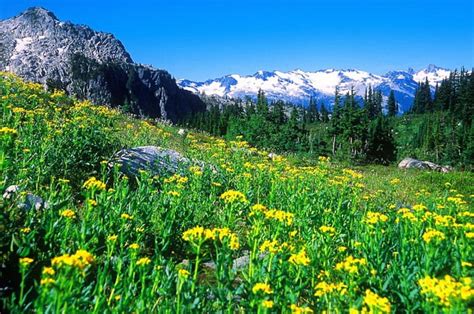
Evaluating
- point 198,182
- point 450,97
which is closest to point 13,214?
point 198,182

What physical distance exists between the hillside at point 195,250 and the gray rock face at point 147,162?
32 centimetres

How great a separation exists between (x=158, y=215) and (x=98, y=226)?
1.41m

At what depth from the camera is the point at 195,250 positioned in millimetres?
4523

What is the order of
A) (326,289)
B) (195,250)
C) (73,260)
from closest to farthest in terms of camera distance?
(73,260) < (326,289) < (195,250)

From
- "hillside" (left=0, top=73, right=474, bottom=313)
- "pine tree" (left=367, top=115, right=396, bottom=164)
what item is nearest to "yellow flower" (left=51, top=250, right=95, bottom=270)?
"hillside" (left=0, top=73, right=474, bottom=313)

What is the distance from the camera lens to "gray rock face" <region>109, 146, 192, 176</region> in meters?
9.91

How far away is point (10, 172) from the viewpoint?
22.9 feet

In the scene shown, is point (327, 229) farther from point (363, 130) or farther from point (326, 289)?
point (363, 130)

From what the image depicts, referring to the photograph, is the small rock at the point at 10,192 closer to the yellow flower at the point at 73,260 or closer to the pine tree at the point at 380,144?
the yellow flower at the point at 73,260

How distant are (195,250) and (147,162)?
594 centimetres

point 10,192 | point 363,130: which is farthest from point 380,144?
point 10,192

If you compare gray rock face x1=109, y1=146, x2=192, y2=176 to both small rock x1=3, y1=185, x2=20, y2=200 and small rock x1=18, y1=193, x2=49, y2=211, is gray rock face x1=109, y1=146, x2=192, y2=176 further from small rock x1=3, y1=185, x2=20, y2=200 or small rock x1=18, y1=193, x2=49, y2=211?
small rock x1=18, y1=193, x2=49, y2=211

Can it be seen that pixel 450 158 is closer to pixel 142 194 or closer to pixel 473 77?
pixel 473 77

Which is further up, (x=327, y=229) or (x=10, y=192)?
(x=10, y=192)
